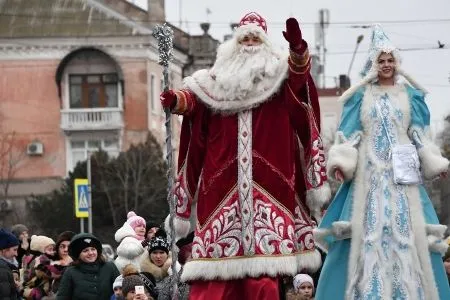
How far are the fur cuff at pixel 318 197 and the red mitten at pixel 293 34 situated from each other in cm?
106

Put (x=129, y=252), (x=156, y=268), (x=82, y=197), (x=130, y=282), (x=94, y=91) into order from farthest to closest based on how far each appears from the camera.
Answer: (x=94, y=91), (x=82, y=197), (x=129, y=252), (x=156, y=268), (x=130, y=282)

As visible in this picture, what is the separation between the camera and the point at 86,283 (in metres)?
12.8

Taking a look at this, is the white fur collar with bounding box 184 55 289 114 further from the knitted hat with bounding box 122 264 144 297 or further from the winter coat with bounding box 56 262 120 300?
the winter coat with bounding box 56 262 120 300

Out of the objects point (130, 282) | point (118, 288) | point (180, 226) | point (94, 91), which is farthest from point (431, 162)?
point (94, 91)

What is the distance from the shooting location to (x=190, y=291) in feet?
34.4

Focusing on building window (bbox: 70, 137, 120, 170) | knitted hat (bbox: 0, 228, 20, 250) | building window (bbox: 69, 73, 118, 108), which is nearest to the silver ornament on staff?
knitted hat (bbox: 0, 228, 20, 250)

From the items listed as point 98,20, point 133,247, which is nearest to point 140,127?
point 98,20

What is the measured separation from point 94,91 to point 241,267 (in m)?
48.0

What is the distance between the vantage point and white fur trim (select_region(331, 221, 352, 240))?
33.9 feet

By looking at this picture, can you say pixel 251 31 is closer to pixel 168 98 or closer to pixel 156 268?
pixel 168 98

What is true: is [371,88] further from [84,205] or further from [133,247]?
[84,205]

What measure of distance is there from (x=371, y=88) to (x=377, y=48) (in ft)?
1.00

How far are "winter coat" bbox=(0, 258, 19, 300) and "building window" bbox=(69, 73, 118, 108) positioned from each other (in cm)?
4457

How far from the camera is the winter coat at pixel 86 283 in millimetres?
12734
